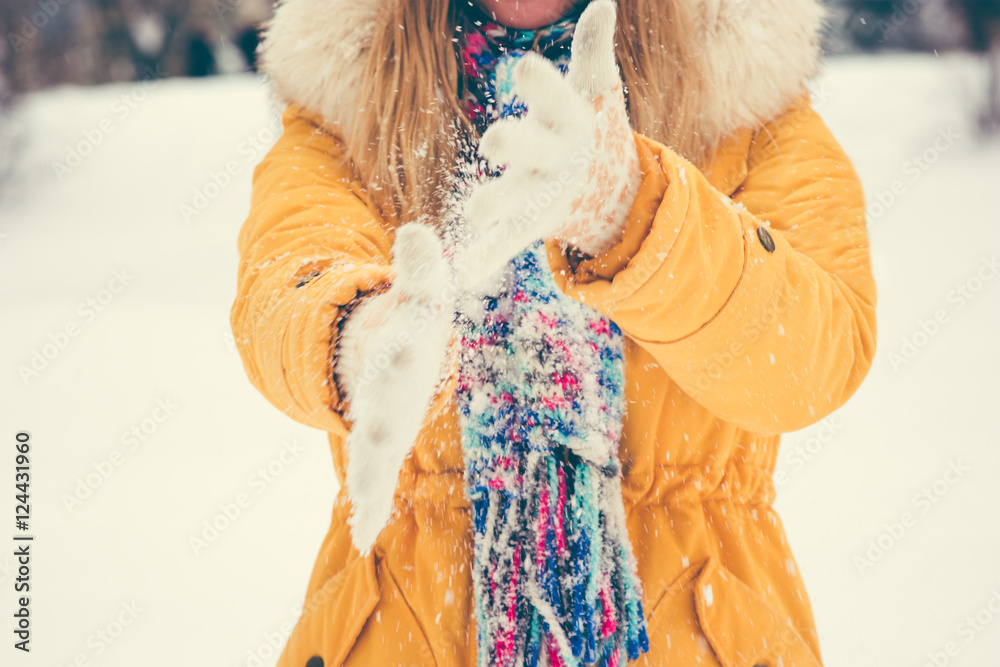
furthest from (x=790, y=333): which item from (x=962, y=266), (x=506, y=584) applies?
(x=962, y=266)

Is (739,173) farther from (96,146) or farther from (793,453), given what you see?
(96,146)

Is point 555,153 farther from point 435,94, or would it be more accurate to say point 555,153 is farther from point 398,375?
point 435,94

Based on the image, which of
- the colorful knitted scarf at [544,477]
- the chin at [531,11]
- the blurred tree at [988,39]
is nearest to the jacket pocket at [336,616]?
the colorful knitted scarf at [544,477]

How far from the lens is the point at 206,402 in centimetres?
298

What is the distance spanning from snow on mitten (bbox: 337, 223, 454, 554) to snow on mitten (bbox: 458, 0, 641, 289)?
0.12 ft

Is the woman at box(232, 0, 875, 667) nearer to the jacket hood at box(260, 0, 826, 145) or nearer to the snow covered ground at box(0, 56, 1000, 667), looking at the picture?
the jacket hood at box(260, 0, 826, 145)

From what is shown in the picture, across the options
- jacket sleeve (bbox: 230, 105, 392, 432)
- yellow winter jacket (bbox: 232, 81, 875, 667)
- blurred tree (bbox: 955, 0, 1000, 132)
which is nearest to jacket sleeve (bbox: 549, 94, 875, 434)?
yellow winter jacket (bbox: 232, 81, 875, 667)

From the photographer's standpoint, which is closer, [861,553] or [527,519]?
[527,519]

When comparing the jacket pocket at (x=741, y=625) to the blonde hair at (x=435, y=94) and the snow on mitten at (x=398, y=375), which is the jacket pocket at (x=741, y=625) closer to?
the snow on mitten at (x=398, y=375)

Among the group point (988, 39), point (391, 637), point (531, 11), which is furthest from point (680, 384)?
point (988, 39)

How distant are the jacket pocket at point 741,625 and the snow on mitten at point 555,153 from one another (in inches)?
17.1

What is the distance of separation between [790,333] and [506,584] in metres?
0.40

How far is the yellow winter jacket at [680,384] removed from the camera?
680 mm

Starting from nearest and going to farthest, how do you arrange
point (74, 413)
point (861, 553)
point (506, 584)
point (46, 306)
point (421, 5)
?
point (506, 584)
point (421, 5)
point (861, 553)
point (74, 413)
point (46, 306)
